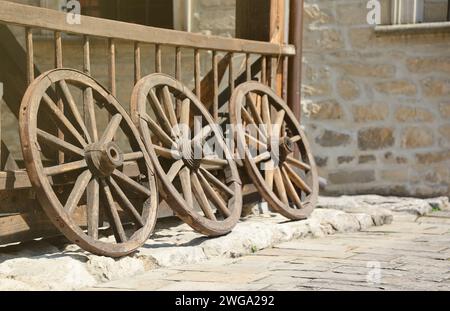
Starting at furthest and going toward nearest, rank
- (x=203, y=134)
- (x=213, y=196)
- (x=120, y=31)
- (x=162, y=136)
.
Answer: (x=203, y=134) < (x=213, y=196) < (x=162, y=136) < (x=120, y=31)

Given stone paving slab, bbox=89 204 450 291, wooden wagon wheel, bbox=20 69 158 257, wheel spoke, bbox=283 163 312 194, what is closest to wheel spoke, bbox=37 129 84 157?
wooden wagon wheel, bbox=20 69 158 257

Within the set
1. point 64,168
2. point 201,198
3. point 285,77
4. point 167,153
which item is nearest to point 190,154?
point 167,153

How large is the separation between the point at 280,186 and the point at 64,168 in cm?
214

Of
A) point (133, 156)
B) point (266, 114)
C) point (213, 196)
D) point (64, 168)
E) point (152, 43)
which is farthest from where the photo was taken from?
point (266, 114)

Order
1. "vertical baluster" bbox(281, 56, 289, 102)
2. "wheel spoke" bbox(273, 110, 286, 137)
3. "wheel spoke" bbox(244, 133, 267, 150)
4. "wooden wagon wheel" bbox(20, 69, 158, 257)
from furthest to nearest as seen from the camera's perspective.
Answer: "vertical baluster" bbox(281, 56, 289, 102) < "wheel spoke" bbox(273, 110, 286, 137) < "wheel spoke" bbox(244, 133, 267, 150) < "wooden wagon wheel" bbox(20, 69, 158, 257)

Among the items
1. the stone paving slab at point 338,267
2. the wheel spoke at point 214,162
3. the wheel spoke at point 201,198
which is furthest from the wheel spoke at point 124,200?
the wheel spoke at point 214,162

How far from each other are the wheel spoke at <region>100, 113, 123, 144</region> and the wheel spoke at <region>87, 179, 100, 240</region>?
0.76ft

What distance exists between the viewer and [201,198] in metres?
5.23

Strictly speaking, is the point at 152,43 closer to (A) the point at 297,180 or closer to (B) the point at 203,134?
(B) the point at 203,134

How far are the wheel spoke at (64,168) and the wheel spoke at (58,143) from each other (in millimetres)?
59

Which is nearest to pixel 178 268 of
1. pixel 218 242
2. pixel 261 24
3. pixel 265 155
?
pixel 218 242

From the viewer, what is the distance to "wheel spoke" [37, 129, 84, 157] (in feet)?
14.2

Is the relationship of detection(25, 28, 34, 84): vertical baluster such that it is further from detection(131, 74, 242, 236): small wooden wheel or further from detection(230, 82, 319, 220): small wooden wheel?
detection(230, 82, 319, 220): small wooden wheel

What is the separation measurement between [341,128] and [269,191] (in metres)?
2.44
